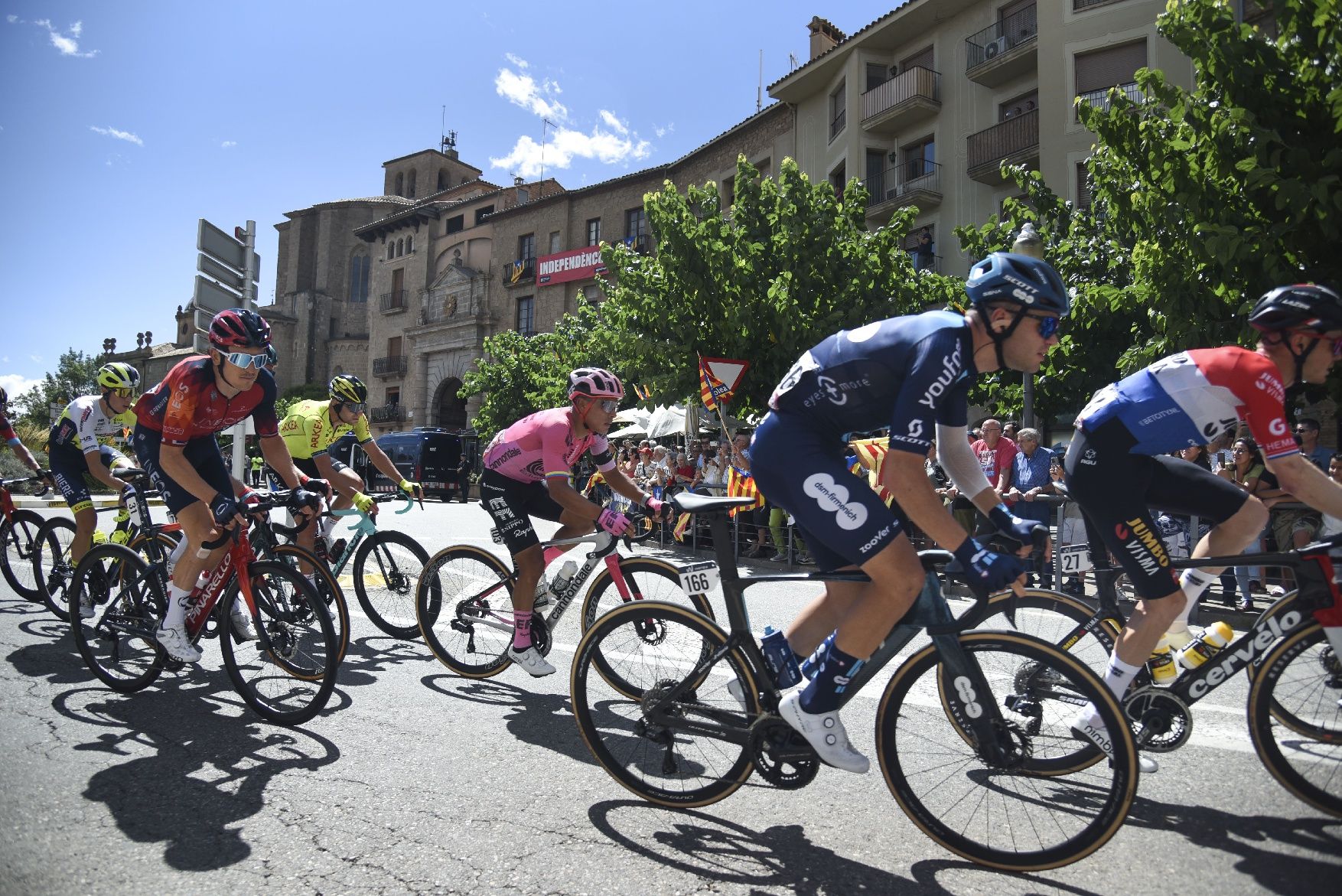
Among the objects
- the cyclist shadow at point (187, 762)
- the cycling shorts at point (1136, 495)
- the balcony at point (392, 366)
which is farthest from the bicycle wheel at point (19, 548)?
the balcony at point (392, 366)

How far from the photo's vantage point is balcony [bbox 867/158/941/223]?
1062 inches

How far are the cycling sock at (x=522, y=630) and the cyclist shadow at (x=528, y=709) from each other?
0.89ft

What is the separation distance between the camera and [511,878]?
2758 millimetres

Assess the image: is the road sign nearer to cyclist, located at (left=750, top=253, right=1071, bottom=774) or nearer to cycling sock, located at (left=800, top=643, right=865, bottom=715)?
cyclist, located at (left=750, top=253, right=1071, bottom=774)

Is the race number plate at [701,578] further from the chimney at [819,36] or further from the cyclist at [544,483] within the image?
the chimney at [819,36]

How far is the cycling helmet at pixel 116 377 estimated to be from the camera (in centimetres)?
745

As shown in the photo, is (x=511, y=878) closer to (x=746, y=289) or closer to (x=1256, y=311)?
(x=1256, y=311)

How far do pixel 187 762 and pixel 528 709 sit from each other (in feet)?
5.39

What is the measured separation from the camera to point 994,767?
2965mm

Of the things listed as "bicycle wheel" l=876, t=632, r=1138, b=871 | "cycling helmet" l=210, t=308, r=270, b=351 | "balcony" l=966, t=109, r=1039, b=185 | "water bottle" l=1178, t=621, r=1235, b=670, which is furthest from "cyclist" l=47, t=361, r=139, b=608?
"balcony" l=966, t=109, r=1039, b=185

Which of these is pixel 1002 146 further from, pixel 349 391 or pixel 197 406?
pixel 197 406

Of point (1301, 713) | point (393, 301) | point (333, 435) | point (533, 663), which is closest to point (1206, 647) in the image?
point (1301, 713)

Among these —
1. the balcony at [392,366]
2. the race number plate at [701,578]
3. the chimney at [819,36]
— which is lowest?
the race number plate at [701,578]

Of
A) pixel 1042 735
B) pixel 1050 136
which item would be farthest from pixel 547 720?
pixel 1050 136
